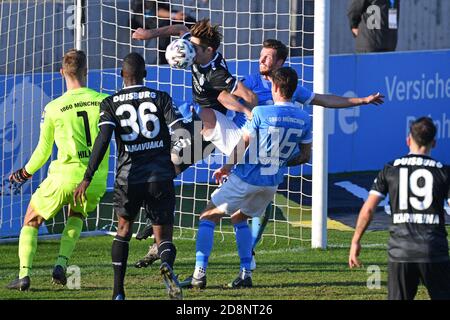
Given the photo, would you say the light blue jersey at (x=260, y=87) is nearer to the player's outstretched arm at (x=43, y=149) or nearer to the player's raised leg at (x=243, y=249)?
the player's raised leg at (x=243, y=249)

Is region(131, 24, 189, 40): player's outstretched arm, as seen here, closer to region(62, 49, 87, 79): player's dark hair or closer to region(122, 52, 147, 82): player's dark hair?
region(62, 49, 87, 79): player's dark hair

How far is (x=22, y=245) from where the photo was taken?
10.2 metres

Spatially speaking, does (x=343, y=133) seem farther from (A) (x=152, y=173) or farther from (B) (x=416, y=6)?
(A) (x=152, y=173)

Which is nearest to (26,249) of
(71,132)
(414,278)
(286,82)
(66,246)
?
(66,246)

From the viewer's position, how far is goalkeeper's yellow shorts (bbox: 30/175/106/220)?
33.4 feet

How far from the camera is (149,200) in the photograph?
373 inches

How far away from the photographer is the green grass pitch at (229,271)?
9945 mm

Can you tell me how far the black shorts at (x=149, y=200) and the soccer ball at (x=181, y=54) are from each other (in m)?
1.33

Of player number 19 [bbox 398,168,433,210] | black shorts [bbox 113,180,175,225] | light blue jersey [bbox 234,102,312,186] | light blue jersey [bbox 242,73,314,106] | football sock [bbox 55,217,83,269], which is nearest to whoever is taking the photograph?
player number 19 [bbox 398,168,433,210]

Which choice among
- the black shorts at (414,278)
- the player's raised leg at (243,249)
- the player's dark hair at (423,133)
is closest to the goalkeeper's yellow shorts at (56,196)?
the player's raised leg at (243,249)

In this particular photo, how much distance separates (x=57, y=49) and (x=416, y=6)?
9000mm

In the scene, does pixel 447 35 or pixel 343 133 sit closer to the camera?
pixel 343 133

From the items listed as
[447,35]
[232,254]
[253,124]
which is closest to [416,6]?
[447,35]

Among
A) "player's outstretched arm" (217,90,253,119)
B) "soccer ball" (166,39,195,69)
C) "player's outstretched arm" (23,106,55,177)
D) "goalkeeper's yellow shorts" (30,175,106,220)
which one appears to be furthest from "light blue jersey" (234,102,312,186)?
"player's outstretched arm" (23,106,55,177)
